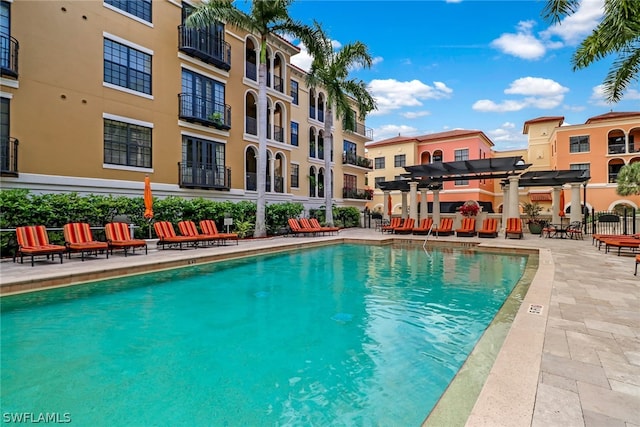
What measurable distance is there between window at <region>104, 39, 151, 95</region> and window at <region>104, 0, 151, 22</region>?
5.17 feet

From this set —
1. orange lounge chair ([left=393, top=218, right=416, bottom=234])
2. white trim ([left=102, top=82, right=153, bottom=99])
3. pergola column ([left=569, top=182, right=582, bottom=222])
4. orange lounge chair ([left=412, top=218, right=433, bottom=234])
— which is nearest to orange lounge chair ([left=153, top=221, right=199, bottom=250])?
white trim ([left=102, top=82, right=153, bottom=99])

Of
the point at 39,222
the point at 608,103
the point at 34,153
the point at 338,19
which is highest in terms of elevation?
the point at 338,19

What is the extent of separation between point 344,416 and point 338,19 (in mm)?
21038

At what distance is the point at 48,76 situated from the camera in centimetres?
1189

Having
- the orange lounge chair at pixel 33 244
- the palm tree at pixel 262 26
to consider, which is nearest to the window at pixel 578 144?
the palm tree at pixel 262 26

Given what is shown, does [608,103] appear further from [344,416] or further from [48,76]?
[48,76]

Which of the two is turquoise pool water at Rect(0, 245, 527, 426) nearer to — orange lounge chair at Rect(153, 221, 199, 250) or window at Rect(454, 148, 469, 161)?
orange lounge chair at Rect(153, 221, 199, 250)

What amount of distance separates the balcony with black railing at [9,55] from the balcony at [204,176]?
660 cm

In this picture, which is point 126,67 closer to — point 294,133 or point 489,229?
point 294,133

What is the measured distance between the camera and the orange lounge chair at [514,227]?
53.9ft

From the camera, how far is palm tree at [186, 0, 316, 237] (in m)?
15.6

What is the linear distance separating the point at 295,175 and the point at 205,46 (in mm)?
10104

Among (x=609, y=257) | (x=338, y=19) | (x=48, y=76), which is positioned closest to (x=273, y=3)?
(x=338, y=19)
